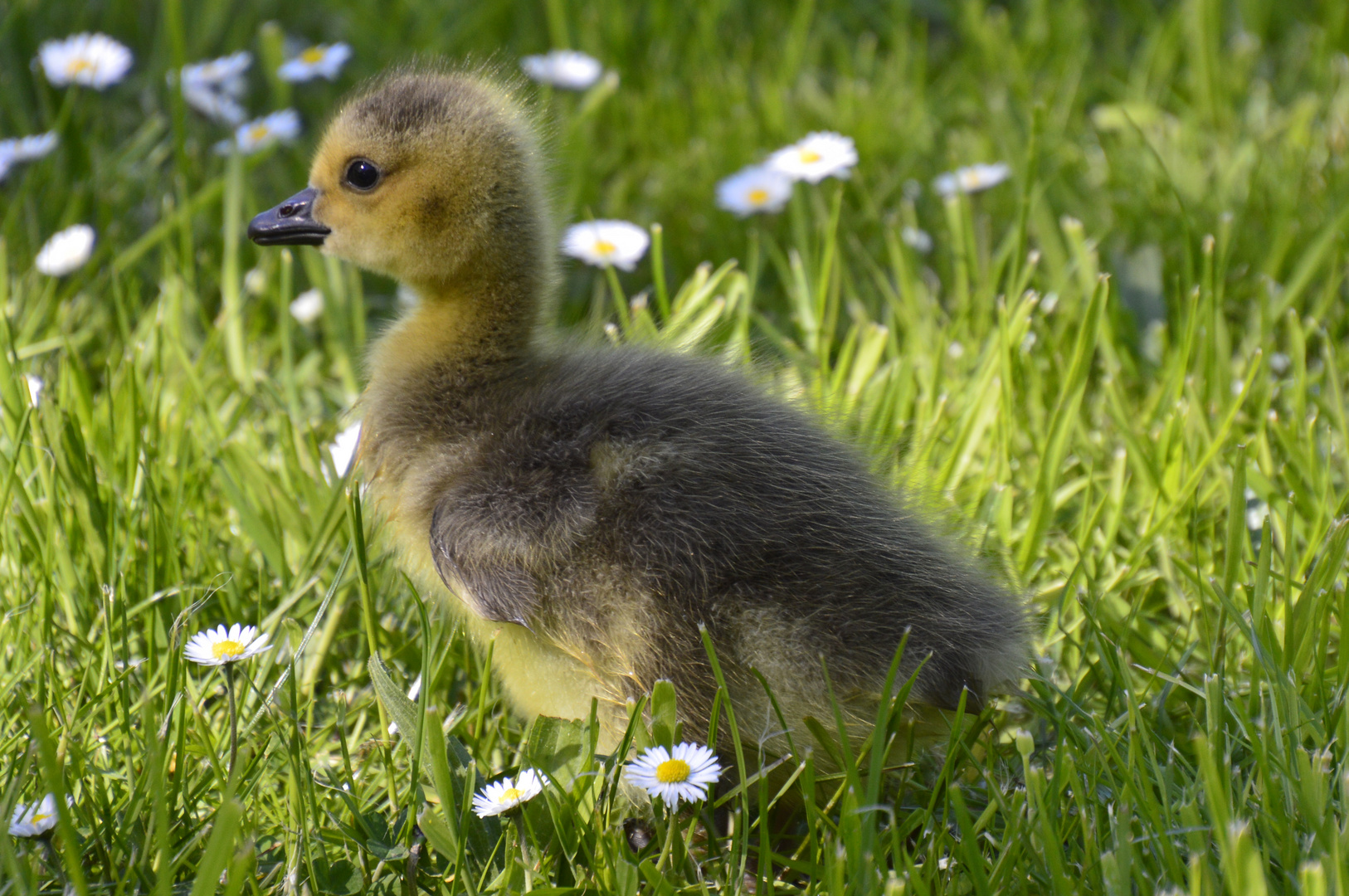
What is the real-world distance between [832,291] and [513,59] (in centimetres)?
172

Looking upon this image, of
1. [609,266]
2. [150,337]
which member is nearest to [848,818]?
[609,266]

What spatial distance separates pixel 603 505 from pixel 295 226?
0.93 metres

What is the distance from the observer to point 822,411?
2.24 m

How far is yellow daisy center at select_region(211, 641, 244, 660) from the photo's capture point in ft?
5.66

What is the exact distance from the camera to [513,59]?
167 inches

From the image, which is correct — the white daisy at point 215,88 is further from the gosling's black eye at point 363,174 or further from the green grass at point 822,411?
the gosling's black eye at point 363,174

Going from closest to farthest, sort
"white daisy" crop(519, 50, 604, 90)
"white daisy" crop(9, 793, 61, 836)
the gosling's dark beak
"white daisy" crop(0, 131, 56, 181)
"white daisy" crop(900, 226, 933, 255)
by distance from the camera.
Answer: "white daisy" crop(9, 793, 61, 836), the gosling's dark beak, "white daisy" crop(0, 131, 56, 181), "white daisy" crop(900, 226, 933, 255), "white daisy" crop(519, 50, 604, 90)

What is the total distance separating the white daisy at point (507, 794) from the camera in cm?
170

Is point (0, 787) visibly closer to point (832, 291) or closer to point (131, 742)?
point (131, 742)

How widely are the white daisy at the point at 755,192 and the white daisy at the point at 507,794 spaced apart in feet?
6.71

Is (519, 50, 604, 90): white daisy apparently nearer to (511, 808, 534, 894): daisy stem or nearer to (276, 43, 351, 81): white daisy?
(276, 43, 351, 81): white daisy

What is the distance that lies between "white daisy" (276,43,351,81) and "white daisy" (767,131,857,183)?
127cm

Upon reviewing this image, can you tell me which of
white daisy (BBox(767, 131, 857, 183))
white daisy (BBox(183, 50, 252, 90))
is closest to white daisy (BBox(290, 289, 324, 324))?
white daisy (BBox(183, 50, 252, 90))

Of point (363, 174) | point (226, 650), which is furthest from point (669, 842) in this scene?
point (363, 174)
